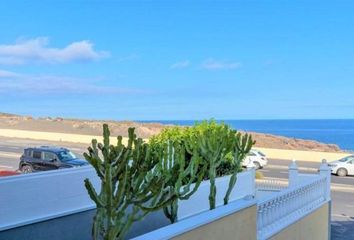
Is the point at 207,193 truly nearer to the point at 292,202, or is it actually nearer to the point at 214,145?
the point at 214,145

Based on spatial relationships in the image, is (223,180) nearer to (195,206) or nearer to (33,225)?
(195,206)

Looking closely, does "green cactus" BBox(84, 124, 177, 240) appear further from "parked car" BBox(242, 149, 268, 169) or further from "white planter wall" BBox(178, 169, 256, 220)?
"parked car" BBox(242, 149, 268, 169)

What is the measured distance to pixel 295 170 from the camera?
14.0 m

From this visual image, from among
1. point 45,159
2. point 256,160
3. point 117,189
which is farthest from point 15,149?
point 117,189

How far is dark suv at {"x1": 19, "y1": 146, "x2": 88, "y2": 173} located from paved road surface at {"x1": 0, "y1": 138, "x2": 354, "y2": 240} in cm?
526

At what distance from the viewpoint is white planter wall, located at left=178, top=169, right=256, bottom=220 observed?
11236 mm

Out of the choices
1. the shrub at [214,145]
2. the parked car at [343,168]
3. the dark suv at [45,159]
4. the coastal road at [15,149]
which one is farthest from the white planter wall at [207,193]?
the parked car at [343,168]

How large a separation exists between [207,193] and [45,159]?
15746mm

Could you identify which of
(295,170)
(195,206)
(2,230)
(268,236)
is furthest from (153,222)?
(295,170)

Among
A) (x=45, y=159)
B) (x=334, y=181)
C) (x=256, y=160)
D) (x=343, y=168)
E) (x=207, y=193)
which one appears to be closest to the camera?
(x=207, y=193)

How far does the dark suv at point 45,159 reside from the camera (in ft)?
84.3

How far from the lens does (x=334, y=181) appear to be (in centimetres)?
3244

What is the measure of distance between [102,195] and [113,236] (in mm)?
521

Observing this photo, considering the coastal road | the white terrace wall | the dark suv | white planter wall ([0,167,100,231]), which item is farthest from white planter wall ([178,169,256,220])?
the coastal road
